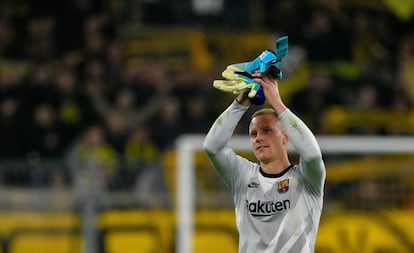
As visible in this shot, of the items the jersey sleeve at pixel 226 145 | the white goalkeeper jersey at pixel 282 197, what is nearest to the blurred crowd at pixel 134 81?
the jersey sleeve at pixel 226 145

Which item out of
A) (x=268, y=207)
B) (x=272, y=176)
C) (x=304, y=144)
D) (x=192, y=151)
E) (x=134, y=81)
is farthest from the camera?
(x=134, y=81)

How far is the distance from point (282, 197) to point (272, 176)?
0.16 meters

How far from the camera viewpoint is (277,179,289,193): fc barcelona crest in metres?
5.92

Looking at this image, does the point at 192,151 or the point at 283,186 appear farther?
the point at 192,151

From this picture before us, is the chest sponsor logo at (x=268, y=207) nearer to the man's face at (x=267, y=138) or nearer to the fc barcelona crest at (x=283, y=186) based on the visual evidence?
the fc barcelona crest at (x=283, y=186)

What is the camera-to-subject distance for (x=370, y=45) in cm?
1530

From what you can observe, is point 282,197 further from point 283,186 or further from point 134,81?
point 134,81

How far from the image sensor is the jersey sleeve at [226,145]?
606cm

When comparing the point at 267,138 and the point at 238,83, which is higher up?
the point at 238,83

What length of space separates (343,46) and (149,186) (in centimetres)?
483

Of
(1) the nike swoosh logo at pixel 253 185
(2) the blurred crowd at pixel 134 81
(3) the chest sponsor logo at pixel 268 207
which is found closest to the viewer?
(3) the chest sponsor logo at pixel 268 207

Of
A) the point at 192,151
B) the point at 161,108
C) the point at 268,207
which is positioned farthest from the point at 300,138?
the point at 161,108

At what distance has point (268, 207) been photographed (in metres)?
5.89

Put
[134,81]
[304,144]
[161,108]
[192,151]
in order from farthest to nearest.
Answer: [134,81] → [161,108] → [192,151] → [304,144]
